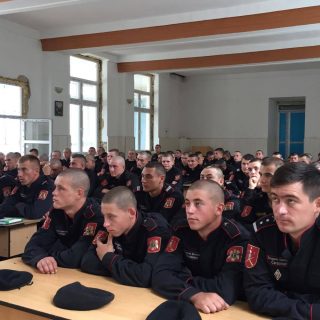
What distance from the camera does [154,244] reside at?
2502 mm

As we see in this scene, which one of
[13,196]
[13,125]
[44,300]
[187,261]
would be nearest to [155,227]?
[187,261]

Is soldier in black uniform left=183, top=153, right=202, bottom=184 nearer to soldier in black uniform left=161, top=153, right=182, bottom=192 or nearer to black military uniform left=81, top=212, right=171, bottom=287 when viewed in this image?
soldier in black uniform left=161, top=153, right=182, bottom=192

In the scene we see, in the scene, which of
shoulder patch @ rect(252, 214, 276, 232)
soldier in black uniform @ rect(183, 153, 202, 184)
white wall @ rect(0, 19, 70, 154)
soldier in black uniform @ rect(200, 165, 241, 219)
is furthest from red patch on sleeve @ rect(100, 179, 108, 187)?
white wall @ rect(0, 19, 70, 154)

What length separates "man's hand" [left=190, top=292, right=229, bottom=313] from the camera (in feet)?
6.33

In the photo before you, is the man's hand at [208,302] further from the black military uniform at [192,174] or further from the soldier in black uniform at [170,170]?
the black military uniform at [192,174]

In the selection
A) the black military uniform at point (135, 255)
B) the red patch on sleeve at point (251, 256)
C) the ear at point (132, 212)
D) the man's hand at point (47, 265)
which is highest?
the ear at point (132, 212)

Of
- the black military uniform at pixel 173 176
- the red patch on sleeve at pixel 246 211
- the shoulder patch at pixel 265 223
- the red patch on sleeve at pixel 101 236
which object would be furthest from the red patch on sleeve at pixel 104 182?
the shoulder patch at pixel 265 223

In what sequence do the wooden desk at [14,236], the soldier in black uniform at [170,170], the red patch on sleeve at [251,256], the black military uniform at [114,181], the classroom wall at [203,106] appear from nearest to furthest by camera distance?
the red patch on sleeve at [251,256]
the wooden desk at [14,236]
the black military uniform at [114,181]
the soldier in black uniform at [170,170]
the classroom wall at [203,106]

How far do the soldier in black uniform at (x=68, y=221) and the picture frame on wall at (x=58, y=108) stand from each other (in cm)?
857

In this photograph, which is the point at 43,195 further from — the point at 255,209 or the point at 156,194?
the point at 255,209

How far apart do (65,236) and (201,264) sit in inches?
44.9

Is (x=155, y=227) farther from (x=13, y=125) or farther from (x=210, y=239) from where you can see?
(x=13, y=125)

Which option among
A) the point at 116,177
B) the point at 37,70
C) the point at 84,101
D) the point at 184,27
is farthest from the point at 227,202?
the point at 84,101

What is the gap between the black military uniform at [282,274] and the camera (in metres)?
1.83
